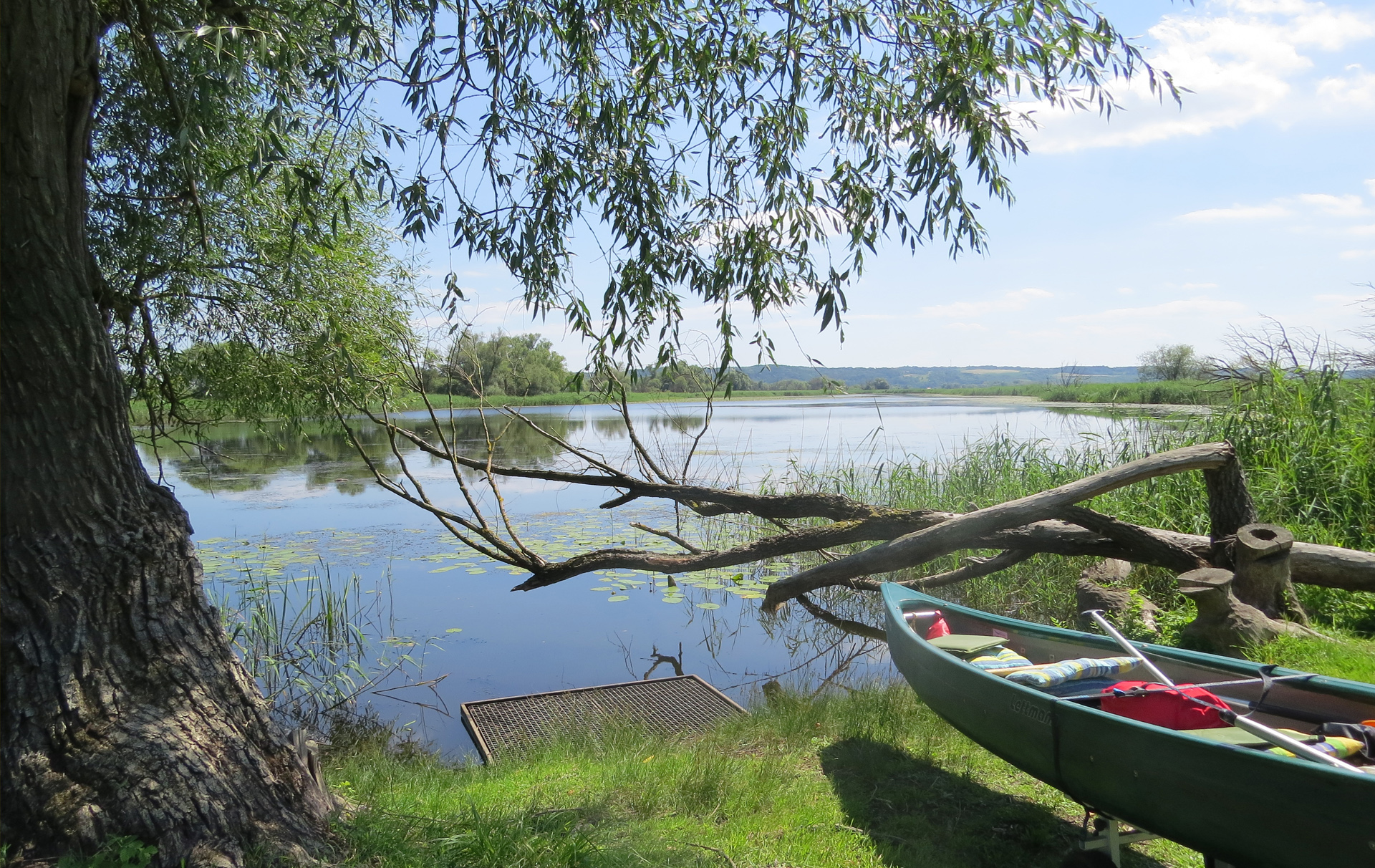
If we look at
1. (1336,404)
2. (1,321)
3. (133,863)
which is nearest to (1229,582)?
(1336,404)

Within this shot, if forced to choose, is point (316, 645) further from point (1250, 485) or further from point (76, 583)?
point (1250, 485)

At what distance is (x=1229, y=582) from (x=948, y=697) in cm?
245

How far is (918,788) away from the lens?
3.60 m

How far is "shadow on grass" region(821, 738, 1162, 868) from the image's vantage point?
9.85 ft

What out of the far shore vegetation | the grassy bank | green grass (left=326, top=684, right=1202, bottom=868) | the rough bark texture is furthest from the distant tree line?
the grassy bank

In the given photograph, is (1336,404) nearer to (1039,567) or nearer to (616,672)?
(1039,567)

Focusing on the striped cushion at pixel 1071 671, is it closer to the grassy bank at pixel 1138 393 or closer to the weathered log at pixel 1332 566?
the weathered log at pixel 1332 566

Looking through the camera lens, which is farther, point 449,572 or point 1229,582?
point 449,572

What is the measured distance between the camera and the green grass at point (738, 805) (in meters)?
2.69

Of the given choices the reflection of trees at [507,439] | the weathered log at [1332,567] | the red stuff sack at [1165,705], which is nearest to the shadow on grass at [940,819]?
the red stuff sack at [1165,705]

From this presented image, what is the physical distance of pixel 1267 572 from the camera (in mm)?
5090

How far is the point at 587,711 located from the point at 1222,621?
12.9 feet

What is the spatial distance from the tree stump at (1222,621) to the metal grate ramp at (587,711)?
9.39 feet

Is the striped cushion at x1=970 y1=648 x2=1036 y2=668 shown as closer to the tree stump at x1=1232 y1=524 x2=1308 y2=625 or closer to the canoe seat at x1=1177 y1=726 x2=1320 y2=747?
the canoe seat at x1=1177 y1=726 x2=1320 y2=747
